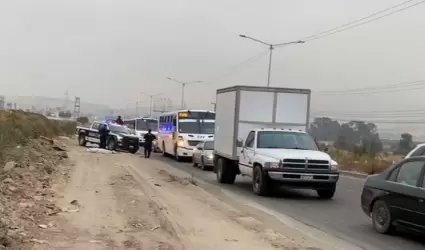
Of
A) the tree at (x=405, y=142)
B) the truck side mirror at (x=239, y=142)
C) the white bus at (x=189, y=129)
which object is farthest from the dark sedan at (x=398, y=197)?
the tree at (x=405, y=142)

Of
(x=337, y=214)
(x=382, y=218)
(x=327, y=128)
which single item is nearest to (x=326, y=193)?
(x=337, y=214)

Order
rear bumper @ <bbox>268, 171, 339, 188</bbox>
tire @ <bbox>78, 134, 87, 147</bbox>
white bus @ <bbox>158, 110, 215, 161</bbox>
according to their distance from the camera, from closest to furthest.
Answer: rear bumper @ <bbox>268, 171, 339, 188</bbox>, white bus @ <bbox>158, 110, 215, 161</bbox>, tire @ <bbox>78, 134, 87, 147</bbox>

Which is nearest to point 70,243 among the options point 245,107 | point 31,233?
point 31,233

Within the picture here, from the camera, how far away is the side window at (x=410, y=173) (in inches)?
419

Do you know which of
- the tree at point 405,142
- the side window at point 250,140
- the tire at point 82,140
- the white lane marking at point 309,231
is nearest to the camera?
the white lane marking at point 309,231

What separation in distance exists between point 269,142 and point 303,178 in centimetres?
201

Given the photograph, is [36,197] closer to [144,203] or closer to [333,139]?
[144,203]

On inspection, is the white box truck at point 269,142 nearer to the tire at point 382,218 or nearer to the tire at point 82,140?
the tire at point 382,218

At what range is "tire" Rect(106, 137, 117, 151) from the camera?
125 ft

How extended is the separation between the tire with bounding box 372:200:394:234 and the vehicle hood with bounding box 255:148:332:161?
5.00m

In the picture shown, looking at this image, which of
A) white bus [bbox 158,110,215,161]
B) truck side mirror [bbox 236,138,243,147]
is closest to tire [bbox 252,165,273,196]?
truck side mirror [bbox 236,138,243,147]

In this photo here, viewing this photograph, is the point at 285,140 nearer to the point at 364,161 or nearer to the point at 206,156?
the point at 206,156

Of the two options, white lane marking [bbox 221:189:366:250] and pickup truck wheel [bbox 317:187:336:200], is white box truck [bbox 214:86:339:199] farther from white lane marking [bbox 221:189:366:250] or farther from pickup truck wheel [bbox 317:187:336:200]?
white lane marking [bbox 221:189:366:250]

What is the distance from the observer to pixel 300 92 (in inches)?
789
